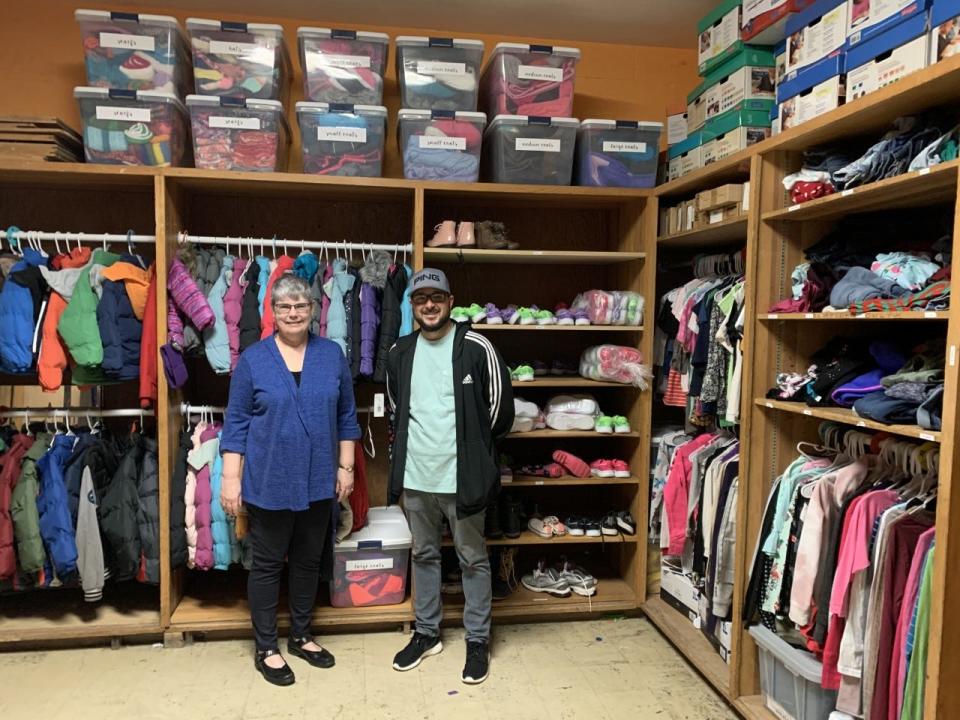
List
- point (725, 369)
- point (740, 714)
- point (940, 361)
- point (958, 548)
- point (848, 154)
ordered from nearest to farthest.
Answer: point (958, 548) → point (940, 361) → point (848, 154) → point (740, 714) → point (725, 369)

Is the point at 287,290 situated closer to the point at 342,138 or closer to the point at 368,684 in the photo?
the point at 342,138

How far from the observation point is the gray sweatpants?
109 inches

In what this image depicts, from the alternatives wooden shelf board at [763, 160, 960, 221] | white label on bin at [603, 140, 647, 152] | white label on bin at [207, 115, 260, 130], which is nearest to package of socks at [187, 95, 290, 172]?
white label on bin at [207, 115, 260, 130]

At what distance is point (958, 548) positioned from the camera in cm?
162

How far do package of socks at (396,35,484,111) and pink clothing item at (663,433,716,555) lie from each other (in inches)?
71.3

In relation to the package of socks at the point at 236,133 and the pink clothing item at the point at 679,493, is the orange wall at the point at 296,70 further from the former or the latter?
the pink clothing item at the point at 679,493

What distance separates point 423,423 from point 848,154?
5.84 ft

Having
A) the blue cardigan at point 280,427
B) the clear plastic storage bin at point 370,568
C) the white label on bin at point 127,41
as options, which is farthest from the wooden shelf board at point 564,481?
the white label on bin at point 127,41

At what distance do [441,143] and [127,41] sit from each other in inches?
53.7

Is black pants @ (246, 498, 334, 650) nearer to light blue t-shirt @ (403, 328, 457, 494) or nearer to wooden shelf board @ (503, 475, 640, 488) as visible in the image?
light blue t-shirt @ (403, 328, 457, 494)

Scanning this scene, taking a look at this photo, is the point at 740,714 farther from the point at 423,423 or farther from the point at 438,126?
the point at 438,126

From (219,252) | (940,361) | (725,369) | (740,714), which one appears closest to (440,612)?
(740,714)

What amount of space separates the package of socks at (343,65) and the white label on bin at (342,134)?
15 cm

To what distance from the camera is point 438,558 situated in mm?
2887
